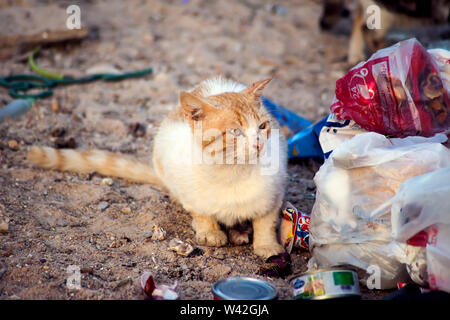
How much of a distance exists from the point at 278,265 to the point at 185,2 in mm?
5160

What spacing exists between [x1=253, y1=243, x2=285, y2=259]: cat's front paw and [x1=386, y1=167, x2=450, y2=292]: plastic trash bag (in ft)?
2.38

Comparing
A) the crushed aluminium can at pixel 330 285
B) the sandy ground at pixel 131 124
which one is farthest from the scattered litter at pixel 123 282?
the crushed aluminium can at pixel 330 285

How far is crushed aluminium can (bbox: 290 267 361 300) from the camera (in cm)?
175

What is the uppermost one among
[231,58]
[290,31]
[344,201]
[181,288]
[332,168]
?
[290,31]

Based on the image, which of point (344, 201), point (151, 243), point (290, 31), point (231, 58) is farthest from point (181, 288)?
point (290, 31)

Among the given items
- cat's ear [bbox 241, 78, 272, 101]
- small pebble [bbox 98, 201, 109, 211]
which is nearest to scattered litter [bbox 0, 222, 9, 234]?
small pebble [bbox 98, 201, 109, 211]

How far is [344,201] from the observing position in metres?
2.06

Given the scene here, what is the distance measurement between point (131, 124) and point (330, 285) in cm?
252

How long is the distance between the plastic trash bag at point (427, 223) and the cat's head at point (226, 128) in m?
0.73

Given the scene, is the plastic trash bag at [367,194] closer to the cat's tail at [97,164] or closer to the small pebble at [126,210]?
the small pebble at [126,210]

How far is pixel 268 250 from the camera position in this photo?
2.38 metres

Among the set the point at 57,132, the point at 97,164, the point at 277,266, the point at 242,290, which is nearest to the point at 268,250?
the point at 277,266

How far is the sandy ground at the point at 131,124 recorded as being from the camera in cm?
218
